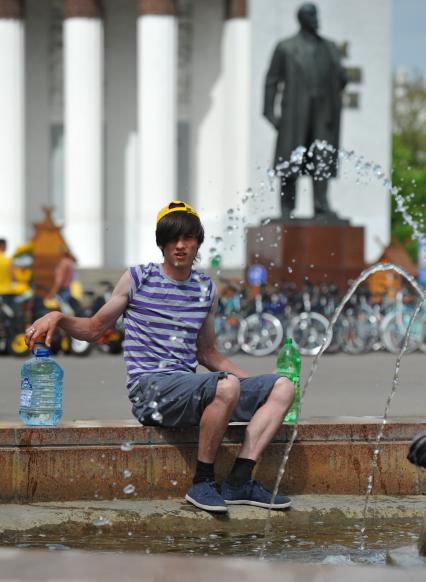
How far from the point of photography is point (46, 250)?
110ft

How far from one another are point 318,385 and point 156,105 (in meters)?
25.1

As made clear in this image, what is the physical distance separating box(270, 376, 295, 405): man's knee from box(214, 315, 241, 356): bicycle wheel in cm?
1302

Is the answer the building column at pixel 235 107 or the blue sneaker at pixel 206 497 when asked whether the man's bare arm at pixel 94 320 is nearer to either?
the blue sneaker at pixel 206 497

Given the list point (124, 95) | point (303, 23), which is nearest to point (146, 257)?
point (124, 95)

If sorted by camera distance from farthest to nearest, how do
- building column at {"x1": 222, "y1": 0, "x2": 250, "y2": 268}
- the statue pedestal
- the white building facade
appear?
building column at {"x1": 222, "y1": 0, "x2": 250, "y2": 268} < the white building facade < the statue pedestal

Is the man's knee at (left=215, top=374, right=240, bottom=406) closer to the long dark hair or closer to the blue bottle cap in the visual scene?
the long dark hair

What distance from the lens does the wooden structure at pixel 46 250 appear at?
32656mm

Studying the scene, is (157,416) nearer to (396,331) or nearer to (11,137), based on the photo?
(396,331)

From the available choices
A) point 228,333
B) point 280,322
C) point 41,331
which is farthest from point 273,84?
point 41,331

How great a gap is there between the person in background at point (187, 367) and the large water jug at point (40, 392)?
18.4 inches

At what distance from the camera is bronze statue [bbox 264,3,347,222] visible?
69.6 feet

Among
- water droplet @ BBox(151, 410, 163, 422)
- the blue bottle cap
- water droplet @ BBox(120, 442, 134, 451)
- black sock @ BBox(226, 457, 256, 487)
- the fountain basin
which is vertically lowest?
black sock @ BBox(226, 457, 256, 487)

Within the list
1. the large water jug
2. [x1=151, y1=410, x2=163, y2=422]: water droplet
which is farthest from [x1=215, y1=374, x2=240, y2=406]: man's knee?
the large water jug

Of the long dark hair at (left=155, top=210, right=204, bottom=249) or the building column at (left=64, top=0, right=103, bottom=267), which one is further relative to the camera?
the building column at (left=64, top=0, right=103, bottom=267)
